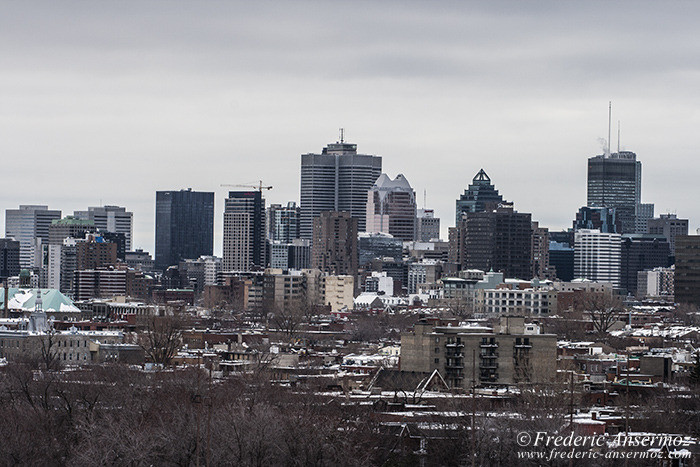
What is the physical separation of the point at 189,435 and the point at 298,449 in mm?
4889

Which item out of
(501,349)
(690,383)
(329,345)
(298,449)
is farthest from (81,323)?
(298,449)

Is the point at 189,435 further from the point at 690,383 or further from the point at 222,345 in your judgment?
the point at 222,345

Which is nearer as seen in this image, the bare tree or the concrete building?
the concrete building

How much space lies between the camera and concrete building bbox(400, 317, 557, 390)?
4914 inches

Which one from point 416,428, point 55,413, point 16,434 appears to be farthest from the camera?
point 55,413

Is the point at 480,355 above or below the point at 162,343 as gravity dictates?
above

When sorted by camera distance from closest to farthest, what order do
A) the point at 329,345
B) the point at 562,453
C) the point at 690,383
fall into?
the point at 562,453
the point at 690,383
the point at 329,345

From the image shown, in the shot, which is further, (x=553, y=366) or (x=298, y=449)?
(x=553, y=366)

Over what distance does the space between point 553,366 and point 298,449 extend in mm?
51680

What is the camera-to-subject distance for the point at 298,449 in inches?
3029

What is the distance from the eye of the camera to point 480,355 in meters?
126

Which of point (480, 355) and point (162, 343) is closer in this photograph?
point (480, 355)

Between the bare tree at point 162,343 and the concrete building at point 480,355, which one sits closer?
the concrete building at point 480,355

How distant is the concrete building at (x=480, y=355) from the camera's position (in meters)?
125
